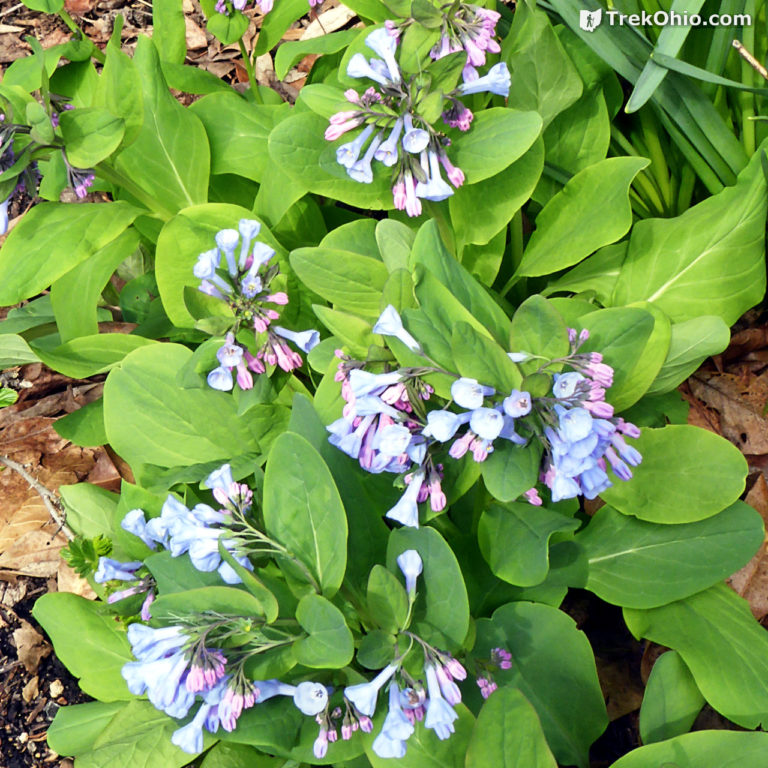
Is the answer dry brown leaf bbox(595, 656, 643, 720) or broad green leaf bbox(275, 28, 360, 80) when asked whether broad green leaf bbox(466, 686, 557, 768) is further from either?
broad green leaf bbox(275, 28, 360, 80)

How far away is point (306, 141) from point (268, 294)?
15.4 inches

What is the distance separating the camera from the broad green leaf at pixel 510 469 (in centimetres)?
133

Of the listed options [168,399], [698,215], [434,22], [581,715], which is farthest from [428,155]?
[581,715]

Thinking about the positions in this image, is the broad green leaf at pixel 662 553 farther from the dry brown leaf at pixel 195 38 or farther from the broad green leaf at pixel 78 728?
the dry brown leaf at pixel 195 38

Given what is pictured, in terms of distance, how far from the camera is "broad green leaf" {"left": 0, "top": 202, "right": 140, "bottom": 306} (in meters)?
1.88

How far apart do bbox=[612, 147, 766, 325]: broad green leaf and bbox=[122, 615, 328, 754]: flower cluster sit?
1.27m

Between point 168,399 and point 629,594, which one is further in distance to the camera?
point 168,399

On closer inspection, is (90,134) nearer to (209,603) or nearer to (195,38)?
(209,603)

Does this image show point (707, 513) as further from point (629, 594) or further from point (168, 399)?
point (168, 399)

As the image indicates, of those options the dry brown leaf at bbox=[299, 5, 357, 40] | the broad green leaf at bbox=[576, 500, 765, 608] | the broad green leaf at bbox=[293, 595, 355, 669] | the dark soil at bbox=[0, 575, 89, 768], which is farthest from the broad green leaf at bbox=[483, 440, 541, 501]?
the dry brown leaf at bbox=[299, 5, 357, 40]

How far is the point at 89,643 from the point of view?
6.19 ft

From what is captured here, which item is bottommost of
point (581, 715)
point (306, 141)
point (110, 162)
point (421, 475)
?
point (581, 715)

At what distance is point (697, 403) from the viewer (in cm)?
233

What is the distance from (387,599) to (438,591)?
109 millimetres
